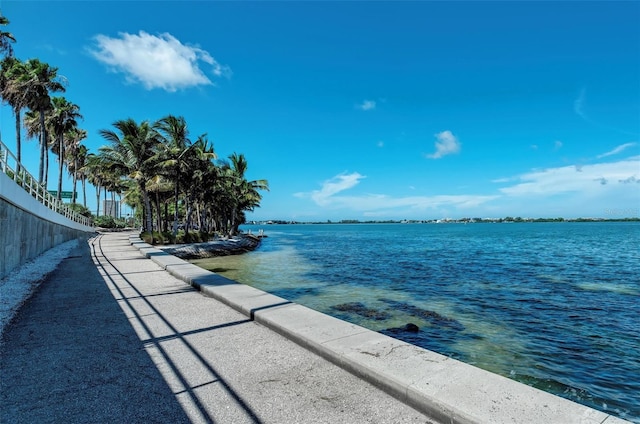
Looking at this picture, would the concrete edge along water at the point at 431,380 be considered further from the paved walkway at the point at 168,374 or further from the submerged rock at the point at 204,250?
the submerged rock at the point at 204,250

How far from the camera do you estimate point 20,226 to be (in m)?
12.2

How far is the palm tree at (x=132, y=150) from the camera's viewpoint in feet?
91.5

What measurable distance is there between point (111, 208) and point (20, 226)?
9477cm

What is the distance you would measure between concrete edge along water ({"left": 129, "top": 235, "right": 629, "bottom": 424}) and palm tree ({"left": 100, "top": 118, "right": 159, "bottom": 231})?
2716cm

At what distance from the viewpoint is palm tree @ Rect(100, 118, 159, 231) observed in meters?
27.9

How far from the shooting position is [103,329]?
5.82 metres

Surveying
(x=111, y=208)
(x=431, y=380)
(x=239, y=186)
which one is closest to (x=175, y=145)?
(x=239, y=186)

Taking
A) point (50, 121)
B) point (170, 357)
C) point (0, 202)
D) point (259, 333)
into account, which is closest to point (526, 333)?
point (259, 333)

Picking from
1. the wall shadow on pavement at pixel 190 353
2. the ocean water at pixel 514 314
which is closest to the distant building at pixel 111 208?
the ocean water at pixel 514 314

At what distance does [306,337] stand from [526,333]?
7470mm

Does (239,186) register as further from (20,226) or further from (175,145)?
(20,226)

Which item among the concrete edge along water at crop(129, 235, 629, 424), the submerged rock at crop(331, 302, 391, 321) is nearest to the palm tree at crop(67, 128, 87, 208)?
the submerged rock at crop(331, 302, 391, 321)

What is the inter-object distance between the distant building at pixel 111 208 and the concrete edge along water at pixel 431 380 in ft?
342

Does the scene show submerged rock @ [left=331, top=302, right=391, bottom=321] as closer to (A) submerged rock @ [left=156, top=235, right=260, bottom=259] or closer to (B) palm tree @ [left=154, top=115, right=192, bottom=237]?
(A) submerged rock @ [left=156, top=235, right=260, bottom=259]
